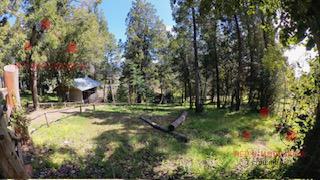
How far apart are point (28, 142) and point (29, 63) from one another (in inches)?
540

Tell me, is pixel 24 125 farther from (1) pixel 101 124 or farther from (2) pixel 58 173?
(1) pixel 101 124

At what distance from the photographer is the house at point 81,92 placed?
5284cm

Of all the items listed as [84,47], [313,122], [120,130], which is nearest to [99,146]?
[120,130]

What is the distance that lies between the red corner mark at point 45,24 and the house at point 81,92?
22388mm

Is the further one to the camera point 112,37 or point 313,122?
point 112,37

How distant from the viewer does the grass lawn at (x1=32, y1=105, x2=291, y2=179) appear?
50.5ft

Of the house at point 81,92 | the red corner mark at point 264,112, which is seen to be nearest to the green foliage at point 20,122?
the red corner mark at point 264,112

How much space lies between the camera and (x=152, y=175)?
15.1 m

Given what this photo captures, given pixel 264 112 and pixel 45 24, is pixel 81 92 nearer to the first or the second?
pixel 45 24

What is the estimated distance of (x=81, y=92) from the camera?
56938 mm

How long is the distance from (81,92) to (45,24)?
2881cm

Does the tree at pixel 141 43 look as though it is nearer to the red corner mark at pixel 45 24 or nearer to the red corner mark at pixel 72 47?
the red corner mark at pixel 72 47

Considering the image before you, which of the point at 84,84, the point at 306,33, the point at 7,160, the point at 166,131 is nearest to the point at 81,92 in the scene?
the point at 84,84

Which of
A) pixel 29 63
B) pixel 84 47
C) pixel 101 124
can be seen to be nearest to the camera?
pixel 101 124
